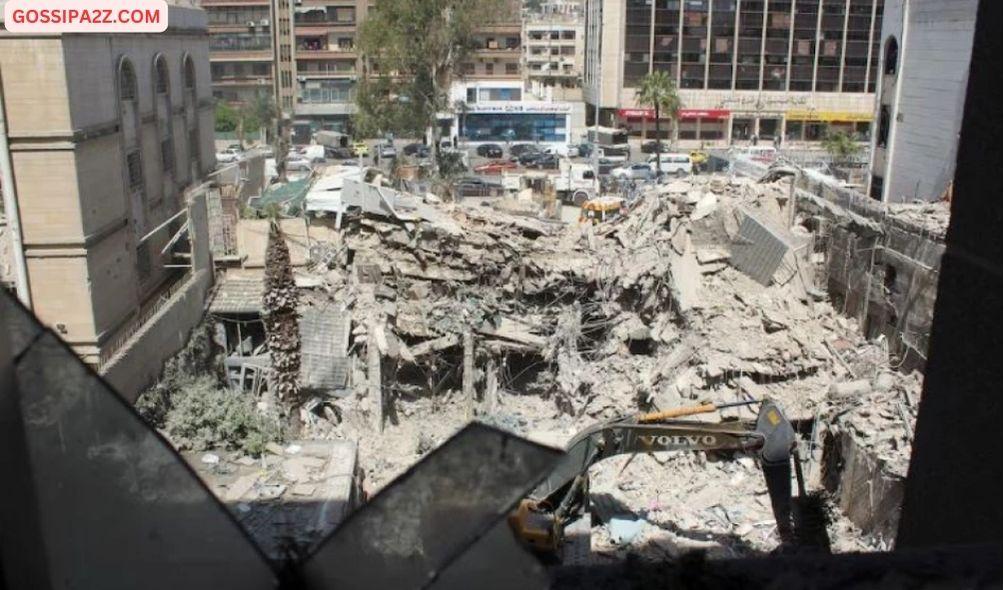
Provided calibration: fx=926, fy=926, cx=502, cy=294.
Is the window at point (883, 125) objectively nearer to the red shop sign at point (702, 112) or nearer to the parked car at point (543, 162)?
the parked car at point (543, 162)

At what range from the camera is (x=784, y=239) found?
1588 cm

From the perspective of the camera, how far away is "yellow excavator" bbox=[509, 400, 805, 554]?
9.91m

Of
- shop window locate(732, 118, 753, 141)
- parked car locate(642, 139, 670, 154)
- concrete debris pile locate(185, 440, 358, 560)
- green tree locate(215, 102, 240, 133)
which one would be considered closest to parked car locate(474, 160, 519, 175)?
parked car locate(642, 139, 670, 154)

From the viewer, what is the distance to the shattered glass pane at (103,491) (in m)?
1.33

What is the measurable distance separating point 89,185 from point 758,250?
10.9m

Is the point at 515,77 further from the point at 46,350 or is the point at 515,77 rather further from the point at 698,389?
the point at 46,350

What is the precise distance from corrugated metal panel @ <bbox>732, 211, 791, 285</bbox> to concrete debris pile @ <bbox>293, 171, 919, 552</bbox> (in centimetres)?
3

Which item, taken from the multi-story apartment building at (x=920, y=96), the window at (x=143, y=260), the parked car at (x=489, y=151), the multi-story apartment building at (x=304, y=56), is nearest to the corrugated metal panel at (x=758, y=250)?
the multi-story apartment building at (x=920, y=96)

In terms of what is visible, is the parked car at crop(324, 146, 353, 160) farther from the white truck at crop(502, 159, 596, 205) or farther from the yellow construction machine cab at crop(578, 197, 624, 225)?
the yellow construction machine cab at crop(578, 197, 624, 225)

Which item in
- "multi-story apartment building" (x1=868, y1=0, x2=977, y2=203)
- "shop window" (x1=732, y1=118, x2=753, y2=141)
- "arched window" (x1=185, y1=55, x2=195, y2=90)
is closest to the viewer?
"multi-story apartment building" (x1=868, y1=0, x2=977, y2=203)

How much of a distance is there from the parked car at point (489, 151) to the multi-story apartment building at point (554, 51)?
15.6 metres

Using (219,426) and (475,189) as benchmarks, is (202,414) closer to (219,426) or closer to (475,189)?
(219,426)

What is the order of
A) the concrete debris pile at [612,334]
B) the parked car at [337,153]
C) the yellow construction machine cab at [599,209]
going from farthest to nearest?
the parked car at [337,153]
the yellow construction machine cab at [599,209]
the concrete debris pile at [612,334]

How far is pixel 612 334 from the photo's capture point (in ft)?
53.2
